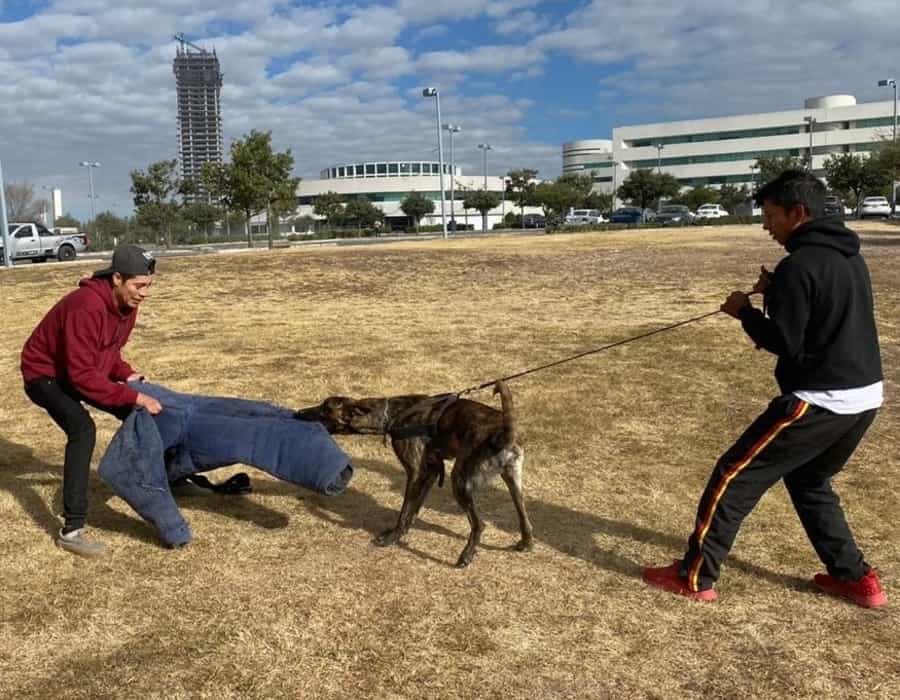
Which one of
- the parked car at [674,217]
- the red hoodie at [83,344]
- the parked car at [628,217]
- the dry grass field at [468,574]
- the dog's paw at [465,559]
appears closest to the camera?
the dry grass field at [468,574]

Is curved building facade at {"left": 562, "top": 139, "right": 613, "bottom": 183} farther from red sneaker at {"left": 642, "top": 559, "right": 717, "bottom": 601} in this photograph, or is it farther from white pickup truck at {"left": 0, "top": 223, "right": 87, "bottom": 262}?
red sneaker at {"left": 642, "top": 559, "right": 717, "bottom": 601}

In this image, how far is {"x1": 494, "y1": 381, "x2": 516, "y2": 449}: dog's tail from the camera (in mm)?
4086

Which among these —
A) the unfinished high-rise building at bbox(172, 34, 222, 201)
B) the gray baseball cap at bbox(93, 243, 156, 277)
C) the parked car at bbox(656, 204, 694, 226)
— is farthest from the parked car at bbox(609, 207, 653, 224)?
the unfinished high-rise building at bbox(172, 34, 222, 201)

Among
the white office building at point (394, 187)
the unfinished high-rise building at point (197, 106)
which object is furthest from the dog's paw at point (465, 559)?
the unfinished high-rise building at point (197, 106)

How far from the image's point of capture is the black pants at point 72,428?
14.3 ft

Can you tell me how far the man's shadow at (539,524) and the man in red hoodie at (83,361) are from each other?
143 cm

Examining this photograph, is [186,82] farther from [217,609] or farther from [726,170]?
[217,609]

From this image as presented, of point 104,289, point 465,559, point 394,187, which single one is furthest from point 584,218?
point 104,289

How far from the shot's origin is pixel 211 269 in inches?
848

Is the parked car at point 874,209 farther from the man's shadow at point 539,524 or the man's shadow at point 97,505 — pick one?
the man's shadow at point 97,505

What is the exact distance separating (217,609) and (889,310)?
12.5 metres

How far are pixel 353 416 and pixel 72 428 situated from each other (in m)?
1.57

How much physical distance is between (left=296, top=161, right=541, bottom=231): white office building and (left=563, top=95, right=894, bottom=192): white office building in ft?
62.9

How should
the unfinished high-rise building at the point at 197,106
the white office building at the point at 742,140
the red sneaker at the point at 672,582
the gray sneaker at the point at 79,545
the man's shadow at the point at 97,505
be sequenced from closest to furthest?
the red sneaker at the point at 672,582 → the gray sneaker at the point at 79,545 → the man's shadow at the point at 97,505 → the white office building at the point at 742,140 → the unfinished high-rise building at the point at 197,106
